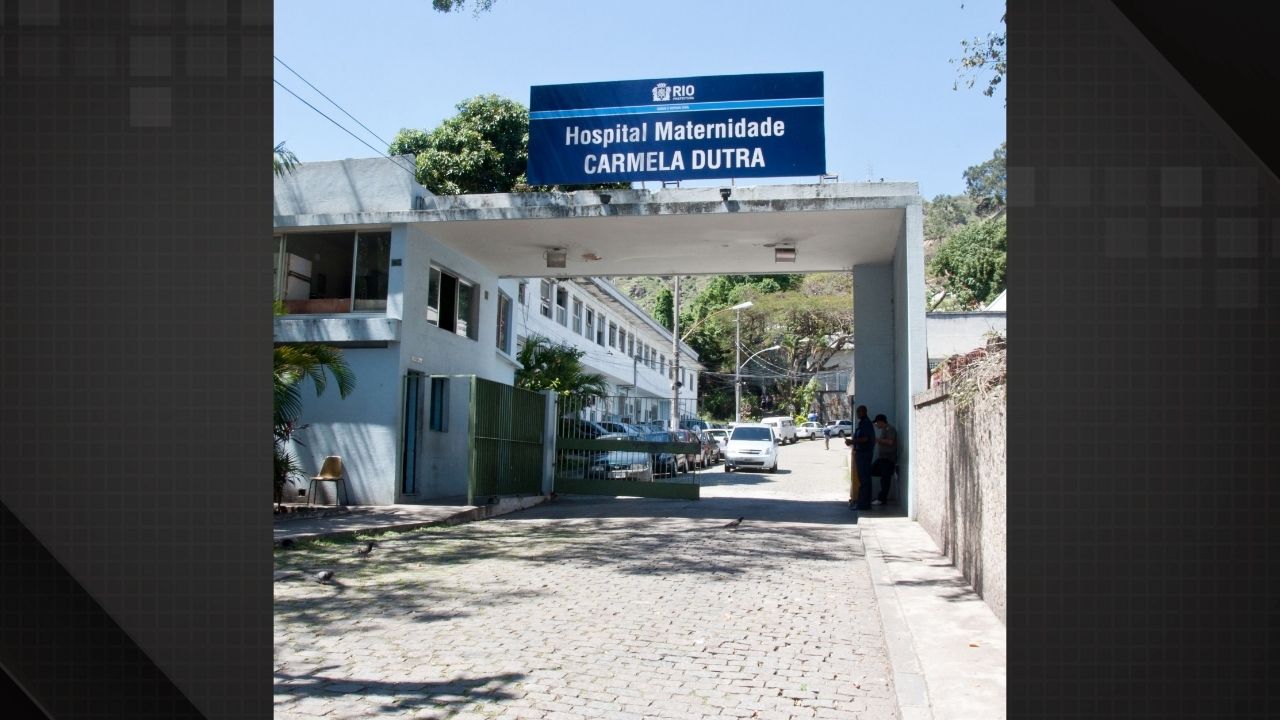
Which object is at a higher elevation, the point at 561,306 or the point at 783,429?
the point at 561,306

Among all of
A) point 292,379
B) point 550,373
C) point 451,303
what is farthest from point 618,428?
point 292,379

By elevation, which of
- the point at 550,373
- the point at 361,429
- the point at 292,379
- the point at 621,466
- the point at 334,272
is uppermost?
the point at 334,272

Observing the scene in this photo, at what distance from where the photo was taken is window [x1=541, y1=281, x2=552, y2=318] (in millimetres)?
32125

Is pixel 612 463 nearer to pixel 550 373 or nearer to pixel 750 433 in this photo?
pixel 550 373

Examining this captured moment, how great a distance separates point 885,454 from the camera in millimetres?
16328

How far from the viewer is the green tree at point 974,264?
46.9 meters

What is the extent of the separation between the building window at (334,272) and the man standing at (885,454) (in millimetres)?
8754

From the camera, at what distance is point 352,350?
15617 millimetres

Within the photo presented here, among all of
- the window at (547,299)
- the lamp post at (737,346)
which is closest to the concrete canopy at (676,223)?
the window at (547,299)

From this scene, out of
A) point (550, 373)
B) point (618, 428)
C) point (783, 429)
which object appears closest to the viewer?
point (550, 373)

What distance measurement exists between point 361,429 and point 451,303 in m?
3.64

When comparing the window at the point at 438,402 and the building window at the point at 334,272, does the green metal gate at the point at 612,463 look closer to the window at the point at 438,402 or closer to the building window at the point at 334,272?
the window at the point at 438,402

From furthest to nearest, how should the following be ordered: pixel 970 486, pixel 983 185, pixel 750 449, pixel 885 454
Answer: pixel 983 185 → pixel 750 449 → pixel 885 454 → pixel 970 486
